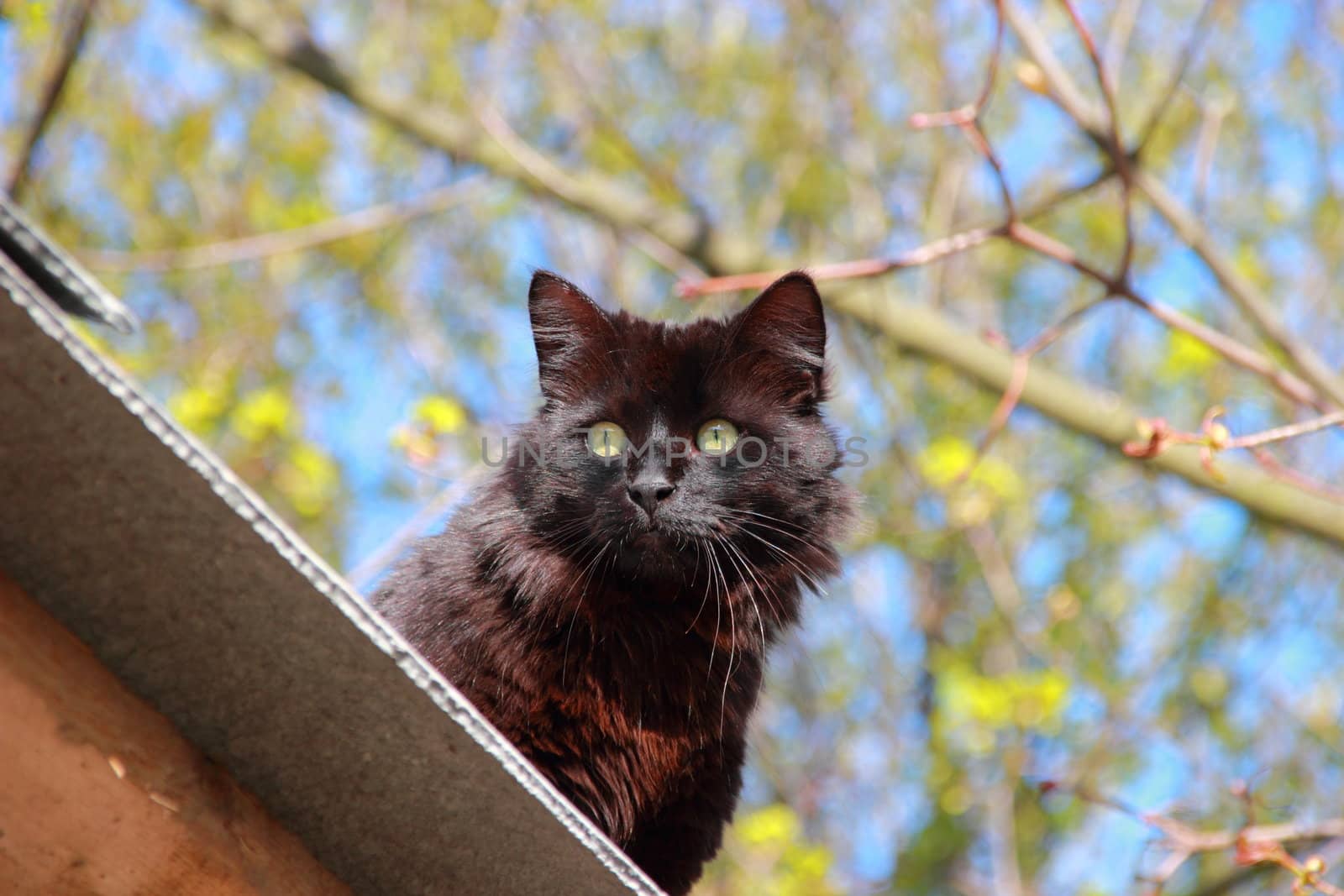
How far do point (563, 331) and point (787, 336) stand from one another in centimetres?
44

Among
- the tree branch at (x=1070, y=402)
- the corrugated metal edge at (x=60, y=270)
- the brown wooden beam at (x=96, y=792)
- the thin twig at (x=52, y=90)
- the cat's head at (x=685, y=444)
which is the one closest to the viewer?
the corrugated metal edge at (x=60, y=270)

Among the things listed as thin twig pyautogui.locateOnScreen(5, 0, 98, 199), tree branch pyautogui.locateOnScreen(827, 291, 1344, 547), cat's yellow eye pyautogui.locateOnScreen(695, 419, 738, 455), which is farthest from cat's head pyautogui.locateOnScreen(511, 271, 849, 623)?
tree branch pyautogui.locateOnScreen(827, 291, 1344, 547)

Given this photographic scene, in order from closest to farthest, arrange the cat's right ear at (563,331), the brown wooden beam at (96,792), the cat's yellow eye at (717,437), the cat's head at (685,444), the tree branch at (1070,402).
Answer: the brown wooden beam at (96,792) < the cat's head at (685,444) < the cat's yellow eye at (717,437) < the cat's right ear at (563,331) < the tree branch at (1070,402)

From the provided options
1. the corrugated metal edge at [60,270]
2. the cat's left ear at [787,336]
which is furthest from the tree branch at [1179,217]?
the corrugated metal edge at [60,270]

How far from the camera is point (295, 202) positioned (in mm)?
6965

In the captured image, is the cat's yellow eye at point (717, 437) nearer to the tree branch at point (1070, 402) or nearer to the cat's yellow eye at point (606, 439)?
the cat's yellow eye at point (606, 439)

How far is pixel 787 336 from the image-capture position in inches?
96.0

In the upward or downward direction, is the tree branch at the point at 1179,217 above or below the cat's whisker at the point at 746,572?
above

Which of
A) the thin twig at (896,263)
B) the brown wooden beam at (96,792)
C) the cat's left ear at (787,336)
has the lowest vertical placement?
the brown wooden beam at (96,792)

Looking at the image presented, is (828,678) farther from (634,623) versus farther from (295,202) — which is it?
(634,623)

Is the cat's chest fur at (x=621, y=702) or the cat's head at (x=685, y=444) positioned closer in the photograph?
the cat's chest fur at (x=621, y=702)

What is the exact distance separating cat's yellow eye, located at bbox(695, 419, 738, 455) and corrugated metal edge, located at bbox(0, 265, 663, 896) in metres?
0.87

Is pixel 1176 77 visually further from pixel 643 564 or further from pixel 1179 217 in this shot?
pixel 643 564

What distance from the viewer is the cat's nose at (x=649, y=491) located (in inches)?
82.1
